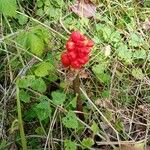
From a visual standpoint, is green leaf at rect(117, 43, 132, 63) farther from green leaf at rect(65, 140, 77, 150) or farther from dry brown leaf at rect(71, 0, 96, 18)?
green leaf at rect(65, 140, 77, 150)

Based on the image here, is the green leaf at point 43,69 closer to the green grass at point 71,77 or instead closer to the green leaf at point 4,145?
the green grass at point 71,77

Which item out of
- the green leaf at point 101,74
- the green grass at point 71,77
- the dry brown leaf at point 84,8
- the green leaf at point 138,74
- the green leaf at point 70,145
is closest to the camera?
the green leaf at point 70,145

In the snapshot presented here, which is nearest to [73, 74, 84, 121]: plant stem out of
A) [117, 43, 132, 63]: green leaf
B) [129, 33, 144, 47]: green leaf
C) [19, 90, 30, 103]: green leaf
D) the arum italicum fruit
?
the arum italicum fruit

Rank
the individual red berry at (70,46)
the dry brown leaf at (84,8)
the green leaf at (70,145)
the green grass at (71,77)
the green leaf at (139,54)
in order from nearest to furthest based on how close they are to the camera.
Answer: the individual red berry at (70,46) → the green leaf at (70,145) → the green grass at (71,77) → the green leaf at (139,54) → the dry brown leaf at (84,8)

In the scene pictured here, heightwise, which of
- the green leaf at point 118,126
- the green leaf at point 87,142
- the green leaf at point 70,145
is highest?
the green leaf at point 70,145

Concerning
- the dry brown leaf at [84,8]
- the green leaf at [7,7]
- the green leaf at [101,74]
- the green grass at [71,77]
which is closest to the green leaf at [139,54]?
the green grass at [71,77]

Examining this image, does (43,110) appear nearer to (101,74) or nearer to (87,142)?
(87,142)

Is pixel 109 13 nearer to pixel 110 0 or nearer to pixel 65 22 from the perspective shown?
pixel 110 0

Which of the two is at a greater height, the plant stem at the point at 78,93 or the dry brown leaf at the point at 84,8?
the dry brown leaf at the point at 84,8
